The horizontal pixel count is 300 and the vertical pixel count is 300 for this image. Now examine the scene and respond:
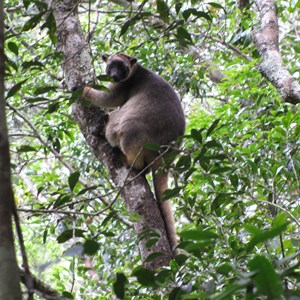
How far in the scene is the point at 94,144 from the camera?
3887 mm

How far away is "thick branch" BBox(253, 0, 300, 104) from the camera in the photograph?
12.9 ft

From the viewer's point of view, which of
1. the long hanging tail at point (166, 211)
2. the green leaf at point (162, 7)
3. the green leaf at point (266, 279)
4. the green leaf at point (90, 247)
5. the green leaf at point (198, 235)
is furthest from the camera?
the long hanging tail at point (166, 211)

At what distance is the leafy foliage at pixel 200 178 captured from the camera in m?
1.80

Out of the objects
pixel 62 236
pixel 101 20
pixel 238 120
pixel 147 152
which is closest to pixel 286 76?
pixel 238 120

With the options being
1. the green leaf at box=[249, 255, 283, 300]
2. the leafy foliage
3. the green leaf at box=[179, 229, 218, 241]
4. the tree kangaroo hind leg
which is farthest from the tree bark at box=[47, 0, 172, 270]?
the green leaf at box=[249, 255, 283, 300]

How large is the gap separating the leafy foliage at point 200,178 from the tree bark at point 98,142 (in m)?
0.16

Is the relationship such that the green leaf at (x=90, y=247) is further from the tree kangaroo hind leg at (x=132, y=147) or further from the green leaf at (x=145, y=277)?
the tree kangaroo hind leg at (x=132, y=147)

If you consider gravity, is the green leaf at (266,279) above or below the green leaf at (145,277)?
below

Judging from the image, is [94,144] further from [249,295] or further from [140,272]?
[249,295]

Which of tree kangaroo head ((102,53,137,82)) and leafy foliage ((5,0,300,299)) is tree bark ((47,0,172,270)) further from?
tree kangaroo head ((102,53,137,82))

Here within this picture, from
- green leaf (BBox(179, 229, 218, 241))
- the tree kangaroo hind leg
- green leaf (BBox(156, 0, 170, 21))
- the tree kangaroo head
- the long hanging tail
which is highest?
the tree kangaroo head

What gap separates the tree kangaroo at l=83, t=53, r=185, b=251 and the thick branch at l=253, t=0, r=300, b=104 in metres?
1.06

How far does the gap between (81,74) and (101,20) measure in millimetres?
5313

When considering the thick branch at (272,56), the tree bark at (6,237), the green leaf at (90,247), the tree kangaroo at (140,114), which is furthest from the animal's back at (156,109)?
the tree bark at (6,237)
